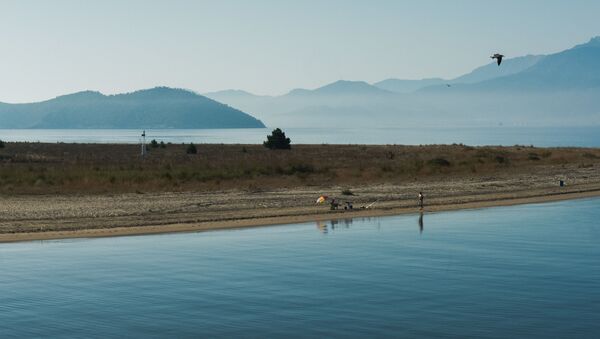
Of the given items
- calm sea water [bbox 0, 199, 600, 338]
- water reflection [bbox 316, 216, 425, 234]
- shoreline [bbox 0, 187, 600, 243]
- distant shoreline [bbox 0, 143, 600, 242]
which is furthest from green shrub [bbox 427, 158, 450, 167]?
calm sea water [bbox 0, 199, 600, 338]

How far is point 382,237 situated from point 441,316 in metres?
14.8

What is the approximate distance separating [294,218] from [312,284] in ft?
57.0

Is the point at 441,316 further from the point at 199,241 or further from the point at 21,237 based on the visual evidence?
the point at 21,237

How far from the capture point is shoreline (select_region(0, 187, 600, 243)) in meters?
38.0

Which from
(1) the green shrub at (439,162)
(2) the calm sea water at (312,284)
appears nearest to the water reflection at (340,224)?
(2) the calm sea water at (312,284)

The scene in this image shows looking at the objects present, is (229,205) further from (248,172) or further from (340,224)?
(248,172)

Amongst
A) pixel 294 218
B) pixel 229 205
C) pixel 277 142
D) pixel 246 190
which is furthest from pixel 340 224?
pixel 277 142

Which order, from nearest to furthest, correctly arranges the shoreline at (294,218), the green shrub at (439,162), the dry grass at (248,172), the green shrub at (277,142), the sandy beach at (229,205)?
the shoreline at (294,218), the sandy beach at (229,205), the dry grass at (248,172), the green shrub at (439,162), the green shrub at (277,142)

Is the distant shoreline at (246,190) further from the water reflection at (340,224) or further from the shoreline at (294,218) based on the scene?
the water reflection at (340,224)

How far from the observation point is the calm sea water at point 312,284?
72.1ft

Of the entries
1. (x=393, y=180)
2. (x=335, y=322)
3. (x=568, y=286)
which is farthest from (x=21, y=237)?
(x=393, y=180)

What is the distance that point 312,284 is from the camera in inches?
1065

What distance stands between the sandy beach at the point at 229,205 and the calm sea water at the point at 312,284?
2.74m

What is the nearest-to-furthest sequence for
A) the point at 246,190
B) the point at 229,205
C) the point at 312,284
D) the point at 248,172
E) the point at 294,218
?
1. the point at 312,284
2. the point at 294,218
3. the point at 229,205
4. the point at 246,190
5. the point at 248,172
